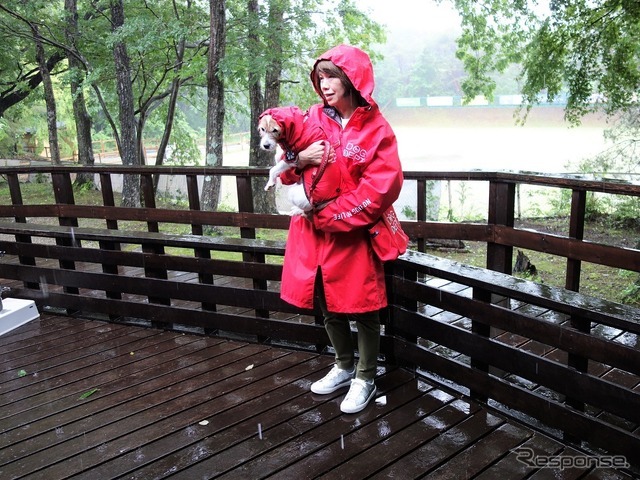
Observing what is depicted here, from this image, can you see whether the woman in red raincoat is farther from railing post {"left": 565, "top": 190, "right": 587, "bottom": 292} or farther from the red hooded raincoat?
railing post {"left": 565, "top": 190, "right": 587, "bottom": 292}

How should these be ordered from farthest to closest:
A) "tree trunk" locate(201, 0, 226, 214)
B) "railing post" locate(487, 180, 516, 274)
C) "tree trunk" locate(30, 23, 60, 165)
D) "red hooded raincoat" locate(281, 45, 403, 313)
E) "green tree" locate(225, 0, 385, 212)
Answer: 1. "tree trunk" locate(30, 23, 60, 165)
2. "green tree" locate(225, 0, 385, 212)
3. "tree trunk" locate(201, 0, 226, 214)
4. "railing post" locate(487, 180, 516, 274)
5. "red hooded raincoat" locate(281, 45, 403, 313)

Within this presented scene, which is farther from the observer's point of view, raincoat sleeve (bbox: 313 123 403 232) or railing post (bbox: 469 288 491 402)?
railing post (bbox: 469 288 491 402)

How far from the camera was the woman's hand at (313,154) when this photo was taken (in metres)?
2.16

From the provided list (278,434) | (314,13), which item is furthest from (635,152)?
(278,434)

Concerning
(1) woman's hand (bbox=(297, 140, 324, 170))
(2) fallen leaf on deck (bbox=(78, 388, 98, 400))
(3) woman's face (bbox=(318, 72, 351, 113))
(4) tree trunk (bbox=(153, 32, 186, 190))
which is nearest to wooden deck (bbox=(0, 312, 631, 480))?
(2) fallen leaf on deck (bbox=(78, 388, 98, 400))

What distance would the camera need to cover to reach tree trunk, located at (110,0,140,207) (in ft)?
32.1

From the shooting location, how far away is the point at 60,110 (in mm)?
21906

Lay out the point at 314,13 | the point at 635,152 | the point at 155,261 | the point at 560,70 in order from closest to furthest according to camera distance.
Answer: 1. the point at 155,261
2. the point at 560,70
3. the point at 635,152
4. the point at 314,13

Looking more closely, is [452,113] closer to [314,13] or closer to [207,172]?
[314,13]

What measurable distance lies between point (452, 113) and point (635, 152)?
25784 millimetres

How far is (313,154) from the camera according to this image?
2162mm

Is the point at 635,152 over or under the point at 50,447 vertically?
over

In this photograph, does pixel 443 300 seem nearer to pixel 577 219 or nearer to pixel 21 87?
pixel 577 219

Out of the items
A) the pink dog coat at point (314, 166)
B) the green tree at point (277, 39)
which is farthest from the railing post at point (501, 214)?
the green tree at point (277, 39)
